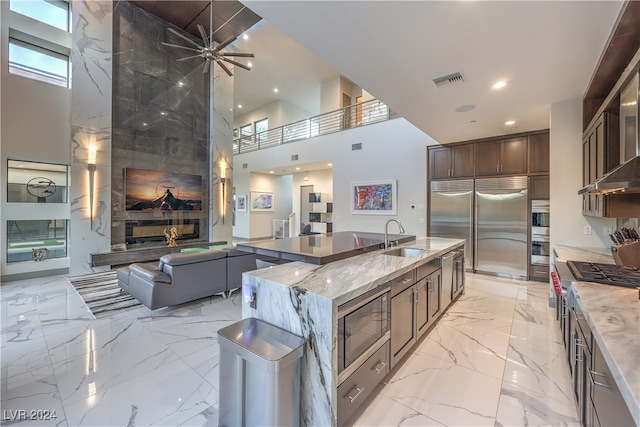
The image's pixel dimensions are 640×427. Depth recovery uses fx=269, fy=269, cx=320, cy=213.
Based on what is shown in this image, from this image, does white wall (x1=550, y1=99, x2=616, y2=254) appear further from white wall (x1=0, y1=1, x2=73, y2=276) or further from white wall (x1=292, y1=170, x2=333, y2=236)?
white wall (x1=0, y1=1, x2=73, y2=276)

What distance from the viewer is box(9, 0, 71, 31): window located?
5254mm

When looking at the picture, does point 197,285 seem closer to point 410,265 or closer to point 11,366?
point 11,366

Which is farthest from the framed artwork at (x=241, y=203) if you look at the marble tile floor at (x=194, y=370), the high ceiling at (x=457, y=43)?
the high ceiling at (x=457, y=43)

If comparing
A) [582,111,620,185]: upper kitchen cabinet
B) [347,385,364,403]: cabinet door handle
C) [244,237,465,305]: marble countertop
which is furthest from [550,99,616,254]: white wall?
[347,385,364,403]: cabinet door handle

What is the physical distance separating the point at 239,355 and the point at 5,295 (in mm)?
5291

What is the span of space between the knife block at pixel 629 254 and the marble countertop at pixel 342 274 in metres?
1.59

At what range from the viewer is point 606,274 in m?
2.08

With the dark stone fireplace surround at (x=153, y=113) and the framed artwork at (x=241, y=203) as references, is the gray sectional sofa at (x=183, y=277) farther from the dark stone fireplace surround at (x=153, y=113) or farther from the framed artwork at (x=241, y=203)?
the framed artwork at (x=241, y=203)

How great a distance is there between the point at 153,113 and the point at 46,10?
2.54 meters

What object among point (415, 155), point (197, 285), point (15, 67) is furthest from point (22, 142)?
point (415, 155)

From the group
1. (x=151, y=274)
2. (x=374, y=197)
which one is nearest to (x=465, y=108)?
(x=374, y=197)

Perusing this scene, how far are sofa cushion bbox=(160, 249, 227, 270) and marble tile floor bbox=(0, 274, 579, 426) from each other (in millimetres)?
684

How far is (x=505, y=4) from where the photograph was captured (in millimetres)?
1930

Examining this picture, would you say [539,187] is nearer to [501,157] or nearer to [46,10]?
[501,157]
